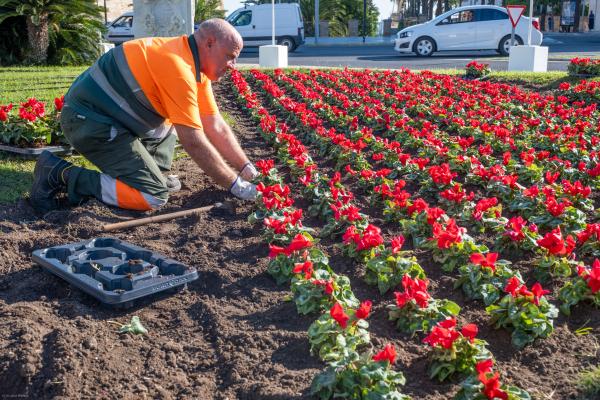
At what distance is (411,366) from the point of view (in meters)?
3.01

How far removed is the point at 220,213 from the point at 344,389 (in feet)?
8.86

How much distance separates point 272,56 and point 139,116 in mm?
11471

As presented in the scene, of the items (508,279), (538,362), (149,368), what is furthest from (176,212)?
(538,362)

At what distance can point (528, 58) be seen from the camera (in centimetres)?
1446

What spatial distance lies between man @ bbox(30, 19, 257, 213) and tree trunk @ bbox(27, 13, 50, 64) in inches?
451

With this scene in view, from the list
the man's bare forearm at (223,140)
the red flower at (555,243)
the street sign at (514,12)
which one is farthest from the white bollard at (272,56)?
the red flower at (555,243)

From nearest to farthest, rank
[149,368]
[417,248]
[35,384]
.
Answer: [35,384] → [149,368] → [417,248]

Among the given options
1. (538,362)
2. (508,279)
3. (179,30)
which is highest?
(179,30)

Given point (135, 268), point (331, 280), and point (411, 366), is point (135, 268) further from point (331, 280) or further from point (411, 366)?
point (411, 366)

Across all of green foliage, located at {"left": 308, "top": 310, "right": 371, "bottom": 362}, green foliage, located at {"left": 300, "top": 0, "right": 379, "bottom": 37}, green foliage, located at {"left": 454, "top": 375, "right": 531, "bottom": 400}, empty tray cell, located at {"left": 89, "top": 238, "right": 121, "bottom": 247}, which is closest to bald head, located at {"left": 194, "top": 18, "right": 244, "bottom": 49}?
empty tray cell, located at {"left": 89, "top": 238, "right": 121, "bottom": 247}

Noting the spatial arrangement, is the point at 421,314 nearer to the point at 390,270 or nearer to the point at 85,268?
the point at 390,270

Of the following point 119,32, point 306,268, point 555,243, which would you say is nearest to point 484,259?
point 555,243

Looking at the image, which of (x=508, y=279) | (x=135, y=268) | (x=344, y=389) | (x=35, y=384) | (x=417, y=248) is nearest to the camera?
(x=344, y=389)

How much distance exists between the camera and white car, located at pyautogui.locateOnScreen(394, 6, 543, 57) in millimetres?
20641
